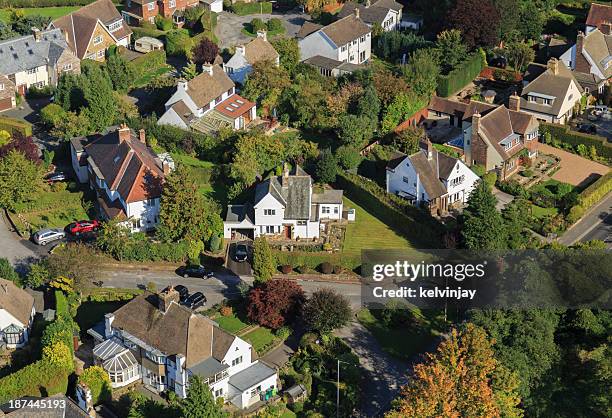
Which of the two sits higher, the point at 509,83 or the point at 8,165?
the point at 8,165

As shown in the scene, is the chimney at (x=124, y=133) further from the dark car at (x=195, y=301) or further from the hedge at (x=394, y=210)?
the hedge at (x=394, y=210)

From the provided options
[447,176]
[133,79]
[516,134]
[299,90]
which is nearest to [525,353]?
[447,176]

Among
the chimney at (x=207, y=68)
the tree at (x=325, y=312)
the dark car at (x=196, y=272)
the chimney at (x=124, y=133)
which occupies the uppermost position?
the chimney at (x=124, y=133)

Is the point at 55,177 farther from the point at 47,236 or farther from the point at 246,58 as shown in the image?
the point at 246,58

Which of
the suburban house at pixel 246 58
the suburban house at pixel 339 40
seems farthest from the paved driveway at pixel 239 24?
the suburban house at pixel 246 58

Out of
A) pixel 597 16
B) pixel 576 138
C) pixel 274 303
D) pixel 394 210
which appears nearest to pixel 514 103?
pixel 576 138

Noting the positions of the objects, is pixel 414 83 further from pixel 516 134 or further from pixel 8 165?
pixel 8 165
